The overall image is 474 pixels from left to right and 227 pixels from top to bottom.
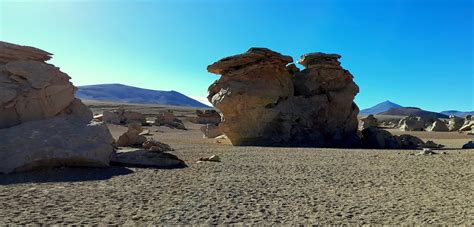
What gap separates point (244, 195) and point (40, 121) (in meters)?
7.03

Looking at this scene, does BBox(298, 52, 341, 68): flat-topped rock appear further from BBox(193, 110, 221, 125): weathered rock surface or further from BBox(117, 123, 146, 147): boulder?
BBox(193, 110, 221, 125): weathered rock surface

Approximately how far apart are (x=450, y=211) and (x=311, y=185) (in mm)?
3001

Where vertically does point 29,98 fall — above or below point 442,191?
above

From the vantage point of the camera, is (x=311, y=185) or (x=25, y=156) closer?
(x=311, y=185)

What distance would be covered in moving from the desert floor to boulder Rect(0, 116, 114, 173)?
0.30m

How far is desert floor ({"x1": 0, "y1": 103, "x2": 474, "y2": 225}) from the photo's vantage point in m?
Answer: 6.46

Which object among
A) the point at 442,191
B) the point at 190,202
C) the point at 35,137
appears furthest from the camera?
the point at 35,137

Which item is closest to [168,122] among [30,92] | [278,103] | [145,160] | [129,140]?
[278,103]

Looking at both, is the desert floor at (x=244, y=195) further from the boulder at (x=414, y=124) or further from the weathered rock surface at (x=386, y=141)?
the boulder at (x=414, y=124)

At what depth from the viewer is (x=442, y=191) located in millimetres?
8625

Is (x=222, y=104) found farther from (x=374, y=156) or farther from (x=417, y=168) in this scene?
(x=417, y=168)

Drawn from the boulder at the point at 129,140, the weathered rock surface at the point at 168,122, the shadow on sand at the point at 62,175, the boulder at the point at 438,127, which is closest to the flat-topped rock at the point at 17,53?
the boulder at the point at 129,140

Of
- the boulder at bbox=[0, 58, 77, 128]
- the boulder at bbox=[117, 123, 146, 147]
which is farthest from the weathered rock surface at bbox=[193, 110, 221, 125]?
the boulder at bbox=[0, 58, 77, 128]

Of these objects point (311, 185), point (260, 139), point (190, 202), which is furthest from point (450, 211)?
point (260, 139)
